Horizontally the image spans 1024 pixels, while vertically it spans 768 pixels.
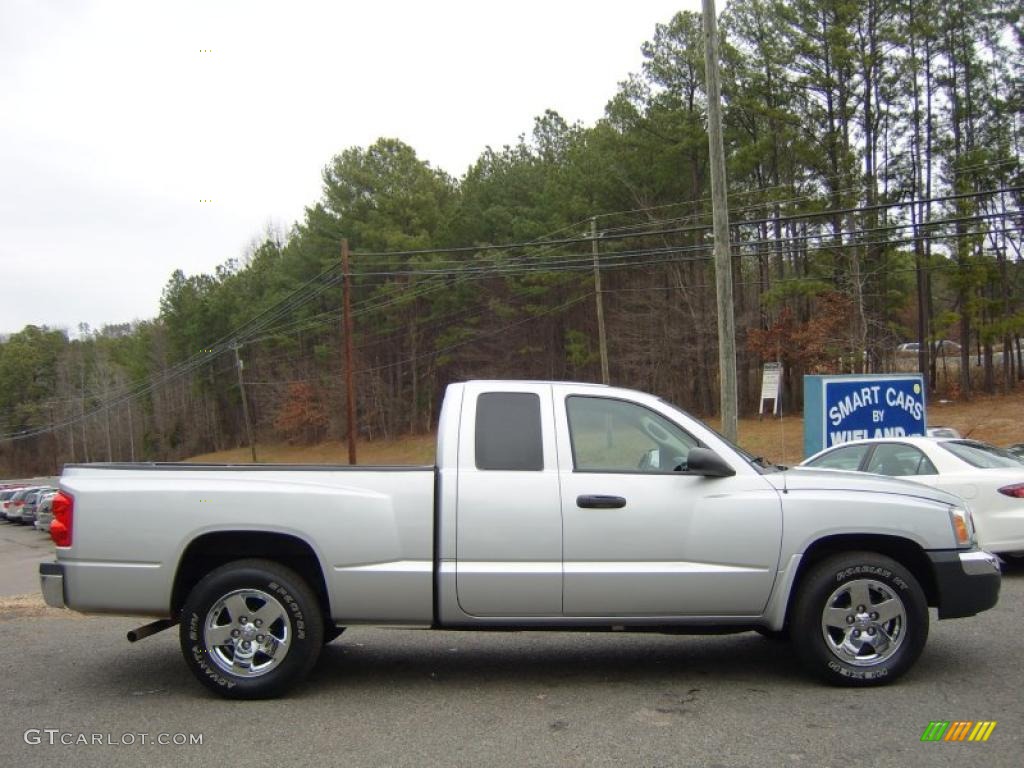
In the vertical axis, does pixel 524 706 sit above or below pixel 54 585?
below

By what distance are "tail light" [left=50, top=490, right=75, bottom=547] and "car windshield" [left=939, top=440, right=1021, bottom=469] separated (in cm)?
834

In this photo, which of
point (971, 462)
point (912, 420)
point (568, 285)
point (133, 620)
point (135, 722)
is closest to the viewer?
point (135, 722)

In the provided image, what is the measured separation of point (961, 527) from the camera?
570 cm

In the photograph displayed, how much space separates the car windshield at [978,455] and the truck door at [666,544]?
16.6 feet

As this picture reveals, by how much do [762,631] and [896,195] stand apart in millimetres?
38711

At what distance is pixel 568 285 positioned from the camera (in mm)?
49500

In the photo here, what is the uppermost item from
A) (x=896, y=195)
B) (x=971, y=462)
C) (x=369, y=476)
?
(x=896, y=195)

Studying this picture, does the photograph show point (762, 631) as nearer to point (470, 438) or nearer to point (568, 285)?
point (470, 438)

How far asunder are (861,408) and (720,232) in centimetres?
495

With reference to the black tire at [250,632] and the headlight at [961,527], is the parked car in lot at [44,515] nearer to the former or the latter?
the black tire at [250,632]

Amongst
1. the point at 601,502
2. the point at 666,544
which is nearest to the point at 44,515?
the point at 601,502

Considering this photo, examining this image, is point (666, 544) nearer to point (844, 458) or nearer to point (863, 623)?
point (863, 623)

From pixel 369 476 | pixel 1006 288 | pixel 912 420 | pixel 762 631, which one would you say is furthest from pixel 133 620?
pixel 1006 288

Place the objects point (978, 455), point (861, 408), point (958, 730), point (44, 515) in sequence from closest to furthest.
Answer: point (958, 730), point (978, 455), point (861, 408), point (44, 515)
